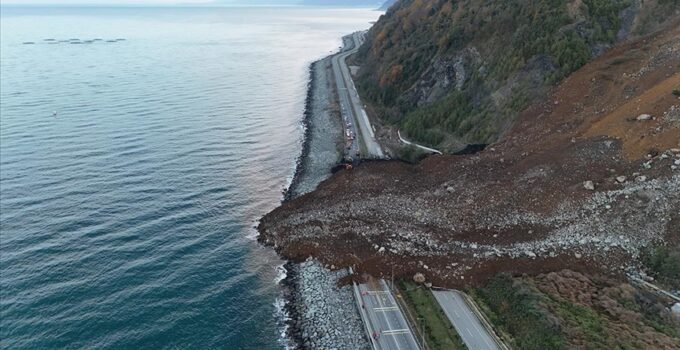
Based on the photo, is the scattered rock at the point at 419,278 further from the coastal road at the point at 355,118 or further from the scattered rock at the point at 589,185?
the coastal road at the point at 355,118

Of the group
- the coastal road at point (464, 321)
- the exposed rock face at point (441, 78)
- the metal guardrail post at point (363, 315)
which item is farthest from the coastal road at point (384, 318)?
the exposed rock face at point (441, 78)

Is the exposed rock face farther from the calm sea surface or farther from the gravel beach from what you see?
the calm sea surface

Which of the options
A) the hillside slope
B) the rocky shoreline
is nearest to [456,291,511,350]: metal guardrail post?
the rocky shoreline

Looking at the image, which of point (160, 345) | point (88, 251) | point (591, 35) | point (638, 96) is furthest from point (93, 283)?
point (591, 35)

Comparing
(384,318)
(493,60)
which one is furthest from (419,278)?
(493,60)

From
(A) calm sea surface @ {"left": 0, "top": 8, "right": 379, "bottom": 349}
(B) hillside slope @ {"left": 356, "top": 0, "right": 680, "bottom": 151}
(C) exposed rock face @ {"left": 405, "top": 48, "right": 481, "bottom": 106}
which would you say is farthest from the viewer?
(C) exposed rock face @ {"left": 405, "top": 48, "right": 481, "bottom": 106}

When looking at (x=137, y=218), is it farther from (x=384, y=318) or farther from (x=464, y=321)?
(x=464, y=321)
